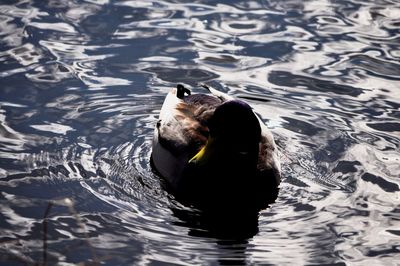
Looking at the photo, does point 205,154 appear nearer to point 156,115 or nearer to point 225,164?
point 225,164

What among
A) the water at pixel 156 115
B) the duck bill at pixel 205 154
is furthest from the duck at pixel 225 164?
the water at pixel 156 115

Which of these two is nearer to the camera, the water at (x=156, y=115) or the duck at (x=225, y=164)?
the water at (x=156, y=115)

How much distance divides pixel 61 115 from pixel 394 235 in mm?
4077

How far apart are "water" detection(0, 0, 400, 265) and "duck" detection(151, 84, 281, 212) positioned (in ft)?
0.65

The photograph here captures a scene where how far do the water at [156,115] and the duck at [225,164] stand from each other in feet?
0.65

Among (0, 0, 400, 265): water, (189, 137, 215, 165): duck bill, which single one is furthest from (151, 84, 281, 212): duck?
(0, 0, 400, 265): water

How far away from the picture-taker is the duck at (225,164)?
8.27 m

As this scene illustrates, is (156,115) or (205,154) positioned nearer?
(205,154)

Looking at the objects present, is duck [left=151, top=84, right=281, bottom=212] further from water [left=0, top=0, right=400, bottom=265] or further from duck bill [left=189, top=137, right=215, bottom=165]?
water [left=0, top=0, right=400, bottom=265]

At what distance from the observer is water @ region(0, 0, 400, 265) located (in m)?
7.27

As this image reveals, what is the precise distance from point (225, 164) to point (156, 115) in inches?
71.2

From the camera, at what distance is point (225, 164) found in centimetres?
841

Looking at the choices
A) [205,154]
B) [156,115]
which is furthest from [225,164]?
[156,115]

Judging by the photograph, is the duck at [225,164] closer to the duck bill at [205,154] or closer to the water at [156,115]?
the duck bill at [205,154]
